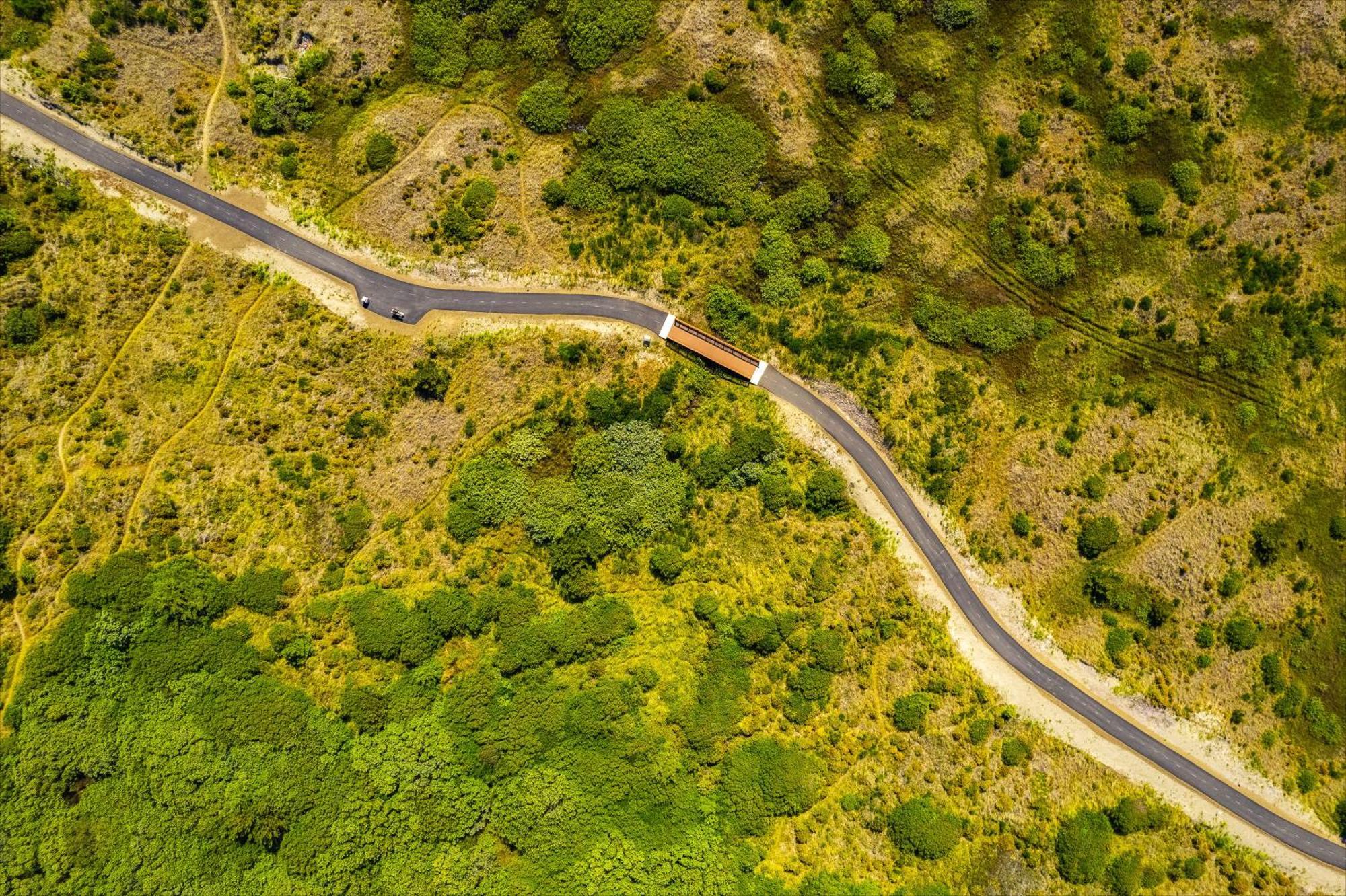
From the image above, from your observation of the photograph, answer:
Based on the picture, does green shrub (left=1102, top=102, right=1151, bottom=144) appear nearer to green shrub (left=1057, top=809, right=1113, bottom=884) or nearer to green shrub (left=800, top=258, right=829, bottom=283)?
green shrub (left=800, top=258, right=829, bottom=283)

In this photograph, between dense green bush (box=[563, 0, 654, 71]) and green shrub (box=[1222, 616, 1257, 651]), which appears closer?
green shrub (box=[1222, 616, 1257, 651])

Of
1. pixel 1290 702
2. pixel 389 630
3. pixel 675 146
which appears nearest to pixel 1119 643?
pixel 1290 702

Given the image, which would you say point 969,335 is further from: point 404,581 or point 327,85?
point 327,85

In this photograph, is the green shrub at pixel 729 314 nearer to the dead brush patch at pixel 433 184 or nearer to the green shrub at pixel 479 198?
the dead brush patch at pixel 433 184

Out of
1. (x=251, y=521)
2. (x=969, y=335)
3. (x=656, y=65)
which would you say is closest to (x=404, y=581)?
(x=251, y=521)

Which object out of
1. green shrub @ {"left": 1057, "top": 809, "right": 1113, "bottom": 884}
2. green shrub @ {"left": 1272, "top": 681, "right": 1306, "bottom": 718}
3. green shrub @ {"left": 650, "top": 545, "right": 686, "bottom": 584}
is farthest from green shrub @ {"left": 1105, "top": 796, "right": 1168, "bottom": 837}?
green shrub @ {"left": 650, "top": 545, "right": 686, "bottom": 584}

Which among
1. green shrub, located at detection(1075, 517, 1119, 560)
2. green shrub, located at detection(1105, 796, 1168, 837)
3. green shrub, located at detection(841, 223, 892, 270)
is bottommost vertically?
green shrub, located at detection(1105, 796, 1168, 837)
